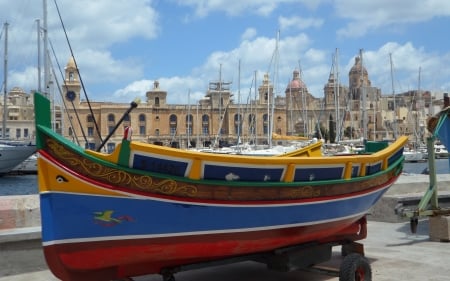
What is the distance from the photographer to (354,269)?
571 cm

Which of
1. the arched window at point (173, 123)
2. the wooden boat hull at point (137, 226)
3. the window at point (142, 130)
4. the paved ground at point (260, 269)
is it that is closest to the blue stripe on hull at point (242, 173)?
the wooden boat hull at point (137, 226)

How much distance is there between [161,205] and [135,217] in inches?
9.7

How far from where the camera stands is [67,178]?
15.0 ft

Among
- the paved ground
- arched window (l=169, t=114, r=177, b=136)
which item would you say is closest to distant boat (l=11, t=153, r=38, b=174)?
the paved ground

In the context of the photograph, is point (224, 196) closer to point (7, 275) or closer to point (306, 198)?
point (306, 198)

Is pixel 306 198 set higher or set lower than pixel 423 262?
higher

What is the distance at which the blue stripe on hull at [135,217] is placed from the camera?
4.60 meters

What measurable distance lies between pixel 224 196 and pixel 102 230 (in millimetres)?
1133

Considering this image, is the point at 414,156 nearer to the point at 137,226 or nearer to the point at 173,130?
the point at 173,130

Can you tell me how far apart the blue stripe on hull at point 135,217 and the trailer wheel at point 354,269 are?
0.92 metres

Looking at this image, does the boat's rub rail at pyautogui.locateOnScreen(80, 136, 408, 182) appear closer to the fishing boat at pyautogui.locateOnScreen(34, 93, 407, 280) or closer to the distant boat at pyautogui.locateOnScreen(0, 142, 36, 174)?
the fishing boat at pyautogui.locateOnScreen(34, 93, 407, 280)

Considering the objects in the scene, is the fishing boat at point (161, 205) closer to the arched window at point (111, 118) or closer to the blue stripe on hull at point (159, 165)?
the blue stripe on hull at point (159, 165)

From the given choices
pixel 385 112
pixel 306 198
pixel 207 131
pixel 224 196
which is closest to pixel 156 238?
pixel 224 196

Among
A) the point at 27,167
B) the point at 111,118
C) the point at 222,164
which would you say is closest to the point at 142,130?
the point at 111,118
